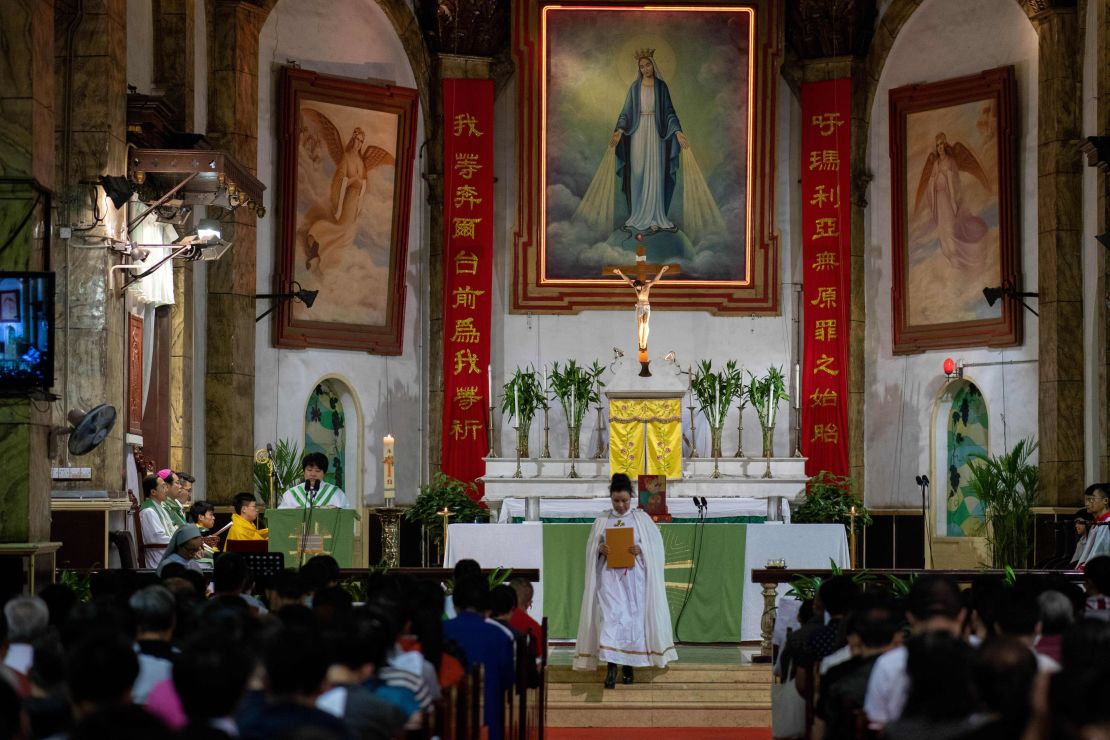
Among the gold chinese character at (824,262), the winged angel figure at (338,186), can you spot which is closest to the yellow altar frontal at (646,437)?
the gold chinese character at (824,262)

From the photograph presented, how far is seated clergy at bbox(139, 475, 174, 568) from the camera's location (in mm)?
13562

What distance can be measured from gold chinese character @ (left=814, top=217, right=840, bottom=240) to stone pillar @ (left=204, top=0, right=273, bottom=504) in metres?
6.80

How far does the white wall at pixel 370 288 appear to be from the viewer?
1894 cm

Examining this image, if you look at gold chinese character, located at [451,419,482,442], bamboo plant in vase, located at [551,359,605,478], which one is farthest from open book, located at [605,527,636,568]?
gold chinese character, located at [451,419,482,442]

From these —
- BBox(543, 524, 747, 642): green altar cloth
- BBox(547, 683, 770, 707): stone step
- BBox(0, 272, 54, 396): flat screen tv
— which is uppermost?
BBox(0, 272, 54, 396): flat screen tv

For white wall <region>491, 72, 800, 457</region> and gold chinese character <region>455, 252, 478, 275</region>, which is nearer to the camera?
gold chinese character <region>455, 252, 478, 275</region>

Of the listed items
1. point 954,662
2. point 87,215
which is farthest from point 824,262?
point 954,662

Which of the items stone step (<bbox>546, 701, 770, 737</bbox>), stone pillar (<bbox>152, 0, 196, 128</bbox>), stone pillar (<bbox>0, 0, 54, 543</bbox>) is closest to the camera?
stone pillar (<bbox>0, 0, 54, 543</bbox>)

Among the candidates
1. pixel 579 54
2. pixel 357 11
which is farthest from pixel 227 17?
pixel 579 54

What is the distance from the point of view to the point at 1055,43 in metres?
18.2

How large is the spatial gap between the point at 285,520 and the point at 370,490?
6191 millimetres

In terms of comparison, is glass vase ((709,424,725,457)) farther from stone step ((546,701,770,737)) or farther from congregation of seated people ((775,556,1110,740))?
congregation of seated people ((775,556,1110,740))

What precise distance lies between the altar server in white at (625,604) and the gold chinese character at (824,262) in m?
8.03

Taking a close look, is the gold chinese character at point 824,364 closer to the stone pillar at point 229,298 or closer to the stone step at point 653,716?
the stone pillar at point 229,298
